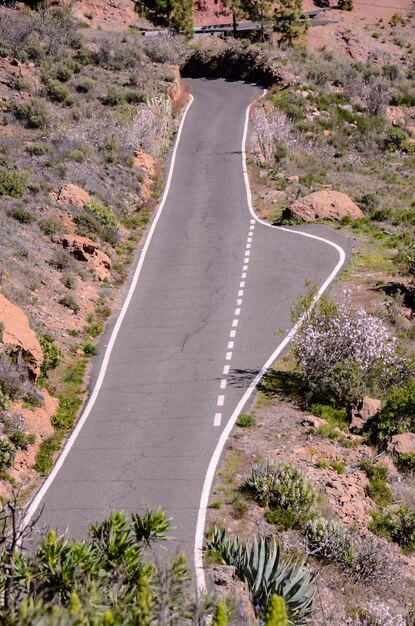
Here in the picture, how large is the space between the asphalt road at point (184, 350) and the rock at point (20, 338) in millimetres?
1953

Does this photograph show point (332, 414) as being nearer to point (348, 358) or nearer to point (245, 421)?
point (348, 358)

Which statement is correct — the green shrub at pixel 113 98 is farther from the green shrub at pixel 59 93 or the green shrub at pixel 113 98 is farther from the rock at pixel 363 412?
the rock at pixel 363 412

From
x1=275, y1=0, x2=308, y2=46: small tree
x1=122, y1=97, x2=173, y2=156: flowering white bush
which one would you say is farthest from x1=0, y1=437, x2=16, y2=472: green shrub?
x1=275, y1=0, x2=308, y2=46: small tree

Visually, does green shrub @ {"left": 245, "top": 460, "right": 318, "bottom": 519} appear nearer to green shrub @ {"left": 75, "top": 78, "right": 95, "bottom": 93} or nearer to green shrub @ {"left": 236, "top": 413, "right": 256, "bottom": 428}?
green shrub @ {"left": 236, "top": 413, "right": 256, "bottom": 428}

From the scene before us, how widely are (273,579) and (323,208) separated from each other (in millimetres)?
22298

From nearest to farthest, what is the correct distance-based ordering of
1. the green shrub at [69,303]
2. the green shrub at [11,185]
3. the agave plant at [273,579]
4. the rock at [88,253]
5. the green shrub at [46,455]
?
the agave plant at [273,579], the green shrub at [46,455], the green shrub at [69,303], the rock at [88,253], the green shrub at [11,185]

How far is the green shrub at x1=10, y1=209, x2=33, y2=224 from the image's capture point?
2794 centimetres

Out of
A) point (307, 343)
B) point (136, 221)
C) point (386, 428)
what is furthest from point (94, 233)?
point (386, 428)

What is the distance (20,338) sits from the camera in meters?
19.3

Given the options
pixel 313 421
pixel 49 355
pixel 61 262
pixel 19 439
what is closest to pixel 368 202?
pixel 61 262

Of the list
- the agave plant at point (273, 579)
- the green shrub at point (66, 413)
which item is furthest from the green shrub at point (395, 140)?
the agave plant at point (273, 579)

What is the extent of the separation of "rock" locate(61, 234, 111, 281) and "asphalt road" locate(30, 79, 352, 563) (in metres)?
1.44

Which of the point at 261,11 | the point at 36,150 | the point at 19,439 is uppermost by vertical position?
the point at 261,11

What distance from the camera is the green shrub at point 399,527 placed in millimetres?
15477
